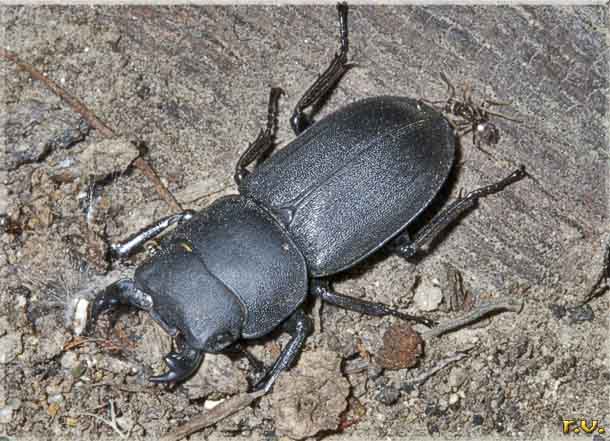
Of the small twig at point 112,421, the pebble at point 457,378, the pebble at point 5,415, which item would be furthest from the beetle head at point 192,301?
the pebble at point 457,378

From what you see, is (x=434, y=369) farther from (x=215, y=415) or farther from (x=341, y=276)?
(x=215, y=415)

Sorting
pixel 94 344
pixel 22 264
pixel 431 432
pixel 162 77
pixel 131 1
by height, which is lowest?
pixel 431 432

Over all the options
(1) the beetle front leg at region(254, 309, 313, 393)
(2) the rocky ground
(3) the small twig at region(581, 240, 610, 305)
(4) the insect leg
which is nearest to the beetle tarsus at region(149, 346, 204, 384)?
(2) the rocky ground

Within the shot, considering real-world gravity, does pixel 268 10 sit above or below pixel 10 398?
above

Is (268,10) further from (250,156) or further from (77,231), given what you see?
(77,231)

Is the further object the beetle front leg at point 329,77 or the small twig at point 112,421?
the beetle front leg at point 329,77

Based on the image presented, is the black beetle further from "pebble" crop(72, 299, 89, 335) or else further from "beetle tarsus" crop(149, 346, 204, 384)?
"pebble" crop(72, 299, 89, 335)

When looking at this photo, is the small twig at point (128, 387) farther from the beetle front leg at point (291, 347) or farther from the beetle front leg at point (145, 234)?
the beetle front leg at point (145, 234)

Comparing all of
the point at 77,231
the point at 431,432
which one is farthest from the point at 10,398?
the point at 431,432
